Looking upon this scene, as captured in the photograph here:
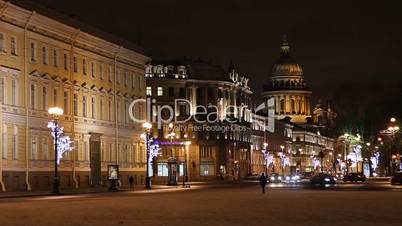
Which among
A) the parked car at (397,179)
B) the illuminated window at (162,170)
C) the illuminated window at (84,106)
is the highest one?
the illuminated window at (84,106)

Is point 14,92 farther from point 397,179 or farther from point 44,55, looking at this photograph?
point 397,179

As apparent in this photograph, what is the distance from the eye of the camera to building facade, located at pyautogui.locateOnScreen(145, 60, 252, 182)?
16362cm

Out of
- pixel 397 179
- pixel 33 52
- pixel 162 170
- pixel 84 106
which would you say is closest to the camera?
pixel 33 52

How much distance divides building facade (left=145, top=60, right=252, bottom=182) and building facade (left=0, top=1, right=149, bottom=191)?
170ft

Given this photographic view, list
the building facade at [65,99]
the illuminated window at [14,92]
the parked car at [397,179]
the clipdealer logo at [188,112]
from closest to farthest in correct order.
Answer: the building facade at [65,99] < the illuminated window at [14,92] < the parked car at [397,179] < the clipdealer logo at [188,112]

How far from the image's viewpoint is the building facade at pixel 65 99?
72938 mm

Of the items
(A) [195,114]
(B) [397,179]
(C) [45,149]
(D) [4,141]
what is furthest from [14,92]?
(A) [195,114]

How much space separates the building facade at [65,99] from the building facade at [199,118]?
51.8 m

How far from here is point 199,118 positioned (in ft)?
560

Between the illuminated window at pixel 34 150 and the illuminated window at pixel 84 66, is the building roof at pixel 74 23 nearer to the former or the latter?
the illuminated window at pixel 84 66

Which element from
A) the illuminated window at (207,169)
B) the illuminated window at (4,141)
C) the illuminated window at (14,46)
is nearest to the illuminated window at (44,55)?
the illuminated window at (14,46)

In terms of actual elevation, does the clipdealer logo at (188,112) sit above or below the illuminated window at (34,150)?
above

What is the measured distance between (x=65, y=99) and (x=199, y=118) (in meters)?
87.2

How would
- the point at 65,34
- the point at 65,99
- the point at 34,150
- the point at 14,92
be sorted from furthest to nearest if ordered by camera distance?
the point at 65,99 < the point at 65,34 < the point at 34,150 < the point at 14,92
